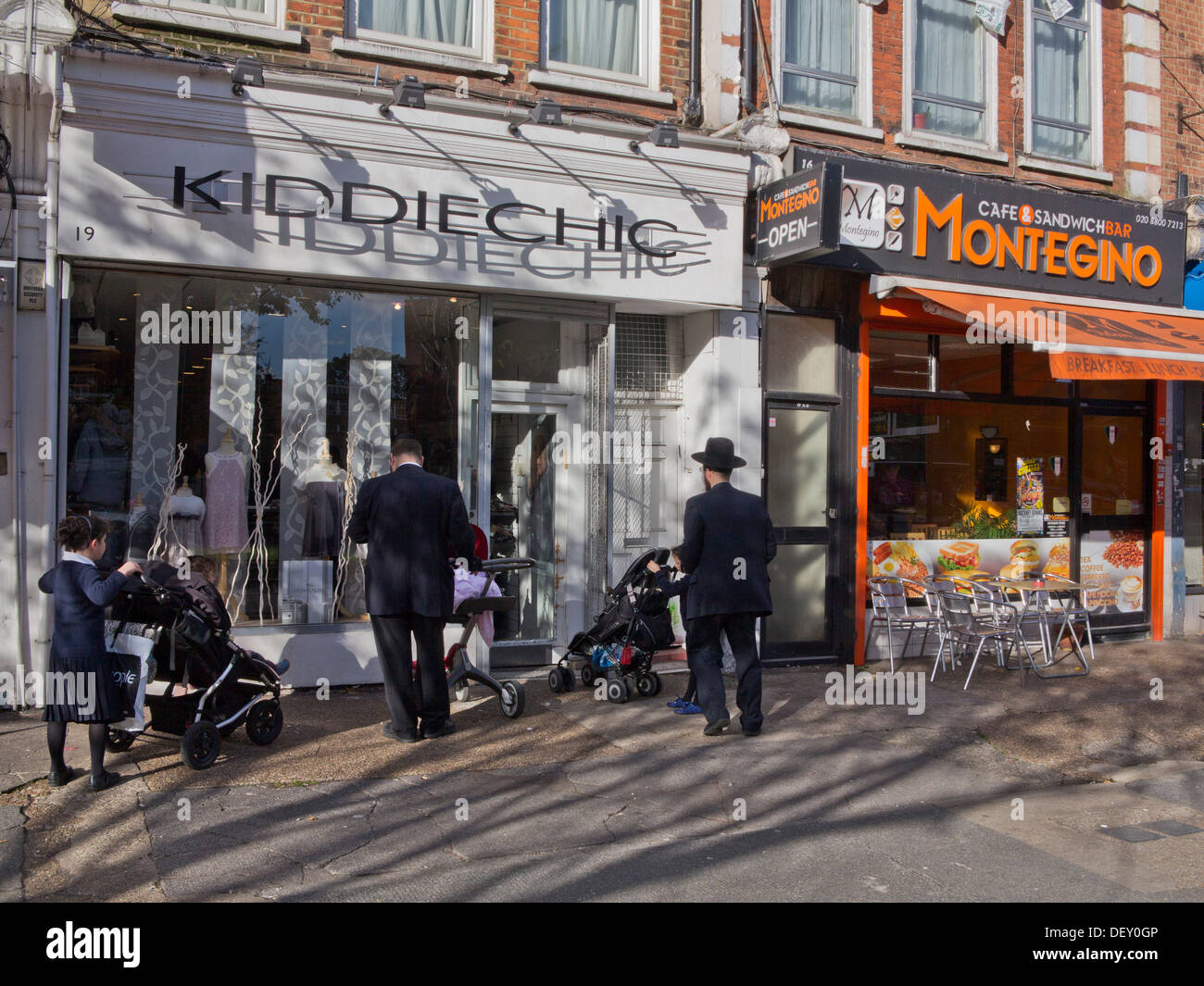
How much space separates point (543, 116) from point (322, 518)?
12.0ft

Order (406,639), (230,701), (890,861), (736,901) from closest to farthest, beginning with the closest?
(736,901) < (890,861) < (230,701) < (406,639)

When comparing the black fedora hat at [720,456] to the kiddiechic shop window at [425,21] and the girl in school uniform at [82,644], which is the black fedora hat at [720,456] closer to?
the girl in school uniform at [82,644]

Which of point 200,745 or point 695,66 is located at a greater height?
point 695,66

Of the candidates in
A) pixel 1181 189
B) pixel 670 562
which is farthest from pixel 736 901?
pixel 1181 189

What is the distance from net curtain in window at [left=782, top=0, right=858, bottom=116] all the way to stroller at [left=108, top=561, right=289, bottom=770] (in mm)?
7113

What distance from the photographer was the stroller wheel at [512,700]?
7.78 meters

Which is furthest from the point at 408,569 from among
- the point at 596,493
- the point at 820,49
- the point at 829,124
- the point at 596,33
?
the point at 820,49

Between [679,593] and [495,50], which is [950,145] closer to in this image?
[495,50]

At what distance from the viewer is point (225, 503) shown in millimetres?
8594

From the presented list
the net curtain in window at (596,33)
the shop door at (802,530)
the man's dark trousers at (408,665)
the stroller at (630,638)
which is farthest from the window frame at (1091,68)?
the man's dark trousers at (408,665)

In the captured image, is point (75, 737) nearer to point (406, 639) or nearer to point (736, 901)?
point (406, 639)

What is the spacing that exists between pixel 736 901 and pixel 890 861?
938 mm

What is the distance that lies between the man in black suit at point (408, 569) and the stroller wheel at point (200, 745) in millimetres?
1110

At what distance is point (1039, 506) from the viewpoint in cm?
1193
